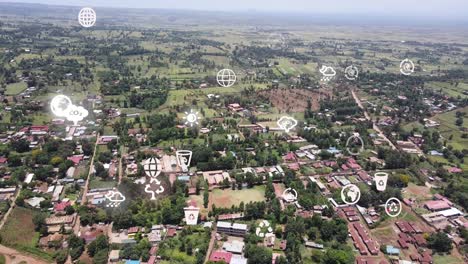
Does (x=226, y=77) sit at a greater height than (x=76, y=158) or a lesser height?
greater

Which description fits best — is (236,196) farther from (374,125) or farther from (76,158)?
(374,125)

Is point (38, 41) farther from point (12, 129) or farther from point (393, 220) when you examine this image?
point (393, 220)
